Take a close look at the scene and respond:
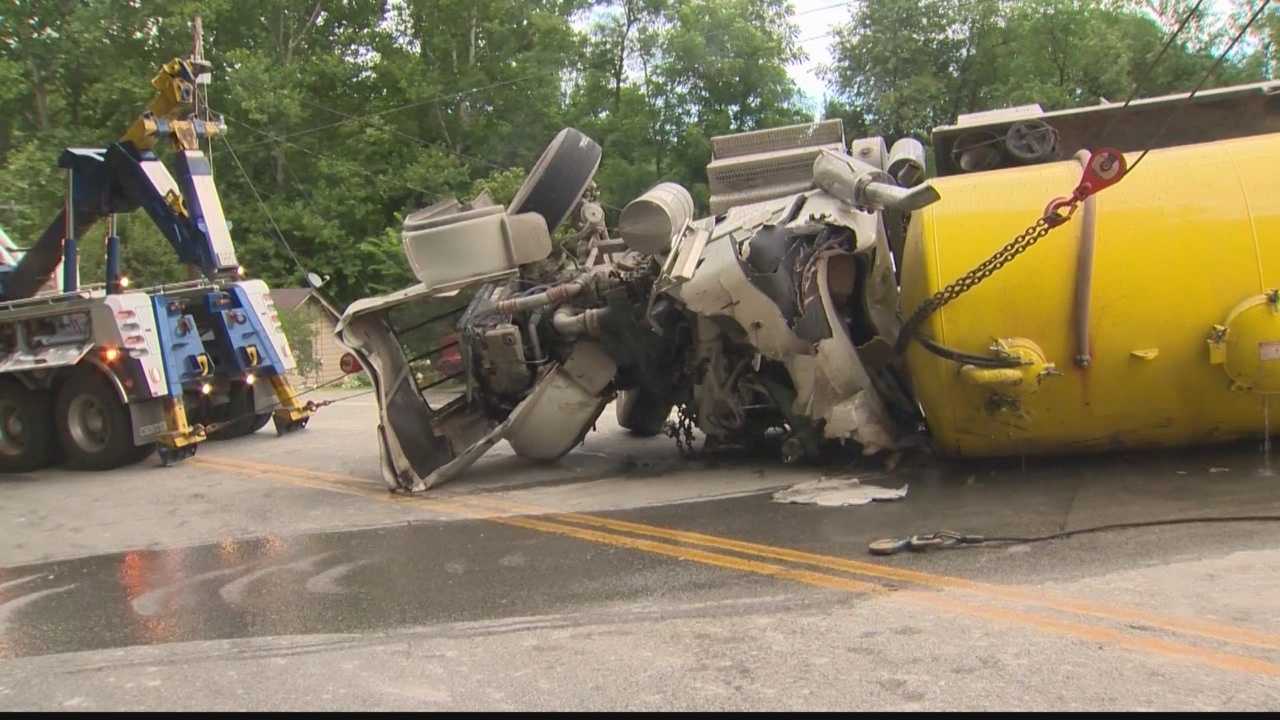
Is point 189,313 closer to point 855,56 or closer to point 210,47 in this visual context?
point 855,56

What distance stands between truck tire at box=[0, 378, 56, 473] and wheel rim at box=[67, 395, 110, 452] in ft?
1.20

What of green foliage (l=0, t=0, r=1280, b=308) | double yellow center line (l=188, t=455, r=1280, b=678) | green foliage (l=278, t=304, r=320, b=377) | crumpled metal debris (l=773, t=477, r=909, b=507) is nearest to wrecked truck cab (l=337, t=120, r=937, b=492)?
crumpled metal debris (l=773, t=477, r=909, b=507)

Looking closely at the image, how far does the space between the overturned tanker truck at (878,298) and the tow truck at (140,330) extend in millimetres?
2770

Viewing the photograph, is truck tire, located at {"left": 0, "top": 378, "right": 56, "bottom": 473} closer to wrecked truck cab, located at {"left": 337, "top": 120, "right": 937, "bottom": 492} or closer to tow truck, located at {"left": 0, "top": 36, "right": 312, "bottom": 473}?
tow truck, located at {"left": 0, "top": 36, "right": 312, "bottom": 473}

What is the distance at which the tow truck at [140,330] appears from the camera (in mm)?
10281

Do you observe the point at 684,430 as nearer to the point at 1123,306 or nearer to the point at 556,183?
the point at 556,183

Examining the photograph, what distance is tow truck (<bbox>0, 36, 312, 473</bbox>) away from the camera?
A: 10.3 m

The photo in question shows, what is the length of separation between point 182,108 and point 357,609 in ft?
26.2

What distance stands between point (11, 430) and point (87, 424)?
3.17 ft

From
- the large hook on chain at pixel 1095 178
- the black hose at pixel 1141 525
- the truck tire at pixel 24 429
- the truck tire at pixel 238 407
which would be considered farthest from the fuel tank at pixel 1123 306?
the truck tire at pixel 24 429

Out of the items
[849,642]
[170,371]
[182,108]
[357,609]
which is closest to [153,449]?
[170,371]

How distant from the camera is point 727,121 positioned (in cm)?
2559

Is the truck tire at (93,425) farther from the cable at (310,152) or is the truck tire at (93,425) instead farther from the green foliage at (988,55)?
the cable at (310,152)

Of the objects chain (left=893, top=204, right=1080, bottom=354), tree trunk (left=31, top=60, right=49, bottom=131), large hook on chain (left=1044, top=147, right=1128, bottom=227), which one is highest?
tree trunk (left=31, top=60, right=49, bottom=131)
